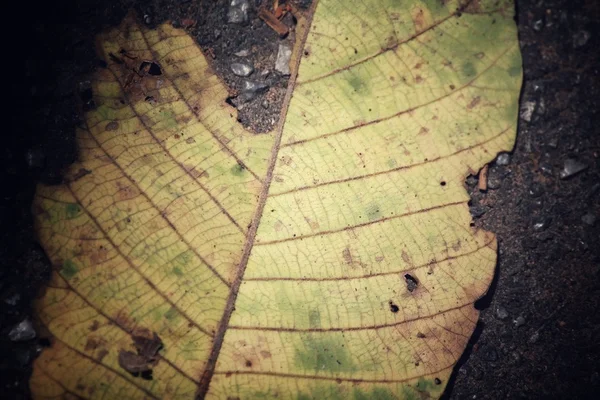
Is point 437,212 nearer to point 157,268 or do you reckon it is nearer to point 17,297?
point 157,268

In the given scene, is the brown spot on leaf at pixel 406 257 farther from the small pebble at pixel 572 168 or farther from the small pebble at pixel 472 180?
the small pebble at pixel 572 168

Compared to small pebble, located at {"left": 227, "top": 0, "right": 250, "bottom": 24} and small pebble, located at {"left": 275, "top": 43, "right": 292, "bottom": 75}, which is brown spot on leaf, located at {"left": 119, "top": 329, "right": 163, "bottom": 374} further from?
small pebble, located at {"left": 227, "top": 0, "right": 250, "bottom": 24}

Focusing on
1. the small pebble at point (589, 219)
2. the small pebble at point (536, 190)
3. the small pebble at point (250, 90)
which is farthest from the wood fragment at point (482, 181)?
the small pebble at point (250, 90)

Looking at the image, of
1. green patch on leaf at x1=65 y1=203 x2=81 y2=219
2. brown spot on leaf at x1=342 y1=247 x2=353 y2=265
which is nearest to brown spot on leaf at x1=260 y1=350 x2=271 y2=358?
brown spot on leaf at x1=342 y1=247 x2=353 y2=265

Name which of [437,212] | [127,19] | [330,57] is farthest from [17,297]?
[437,212]

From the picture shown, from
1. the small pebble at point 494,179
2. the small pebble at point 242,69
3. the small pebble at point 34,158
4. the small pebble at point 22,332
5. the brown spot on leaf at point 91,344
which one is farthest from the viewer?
the small pebble at point 494,179
